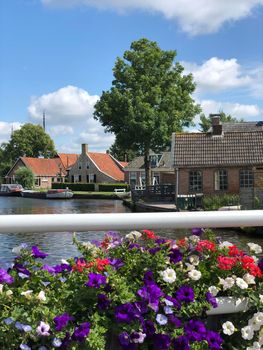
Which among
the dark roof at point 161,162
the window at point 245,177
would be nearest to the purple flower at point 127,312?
the window at point 245,177

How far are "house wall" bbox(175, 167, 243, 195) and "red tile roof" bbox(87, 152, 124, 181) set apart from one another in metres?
37.2

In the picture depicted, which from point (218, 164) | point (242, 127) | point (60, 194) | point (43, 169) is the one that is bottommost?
point (60, 194)

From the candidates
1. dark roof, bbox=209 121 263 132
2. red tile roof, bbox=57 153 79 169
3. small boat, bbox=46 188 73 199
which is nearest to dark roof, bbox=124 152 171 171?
small boat, bbox=46 188 73 199

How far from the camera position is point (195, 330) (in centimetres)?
223

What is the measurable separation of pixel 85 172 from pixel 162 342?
7192 centimetres

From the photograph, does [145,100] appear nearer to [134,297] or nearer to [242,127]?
[242,127]

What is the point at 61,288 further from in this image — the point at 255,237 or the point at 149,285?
the point at 255,237

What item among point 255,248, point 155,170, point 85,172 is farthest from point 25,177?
point 255,248

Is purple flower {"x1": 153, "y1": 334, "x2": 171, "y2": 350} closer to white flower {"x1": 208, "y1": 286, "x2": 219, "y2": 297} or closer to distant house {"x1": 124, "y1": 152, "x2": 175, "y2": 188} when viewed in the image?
white flower {"x1": 208, "y1": 286, "x2": 219, "y2": 297}

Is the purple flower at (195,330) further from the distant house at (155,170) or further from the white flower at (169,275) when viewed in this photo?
the distant house at (155,170)

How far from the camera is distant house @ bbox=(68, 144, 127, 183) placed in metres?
71.2

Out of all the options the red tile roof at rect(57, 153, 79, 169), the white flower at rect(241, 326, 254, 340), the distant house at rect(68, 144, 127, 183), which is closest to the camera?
the white flower at rect(241, 326, 254, 340)

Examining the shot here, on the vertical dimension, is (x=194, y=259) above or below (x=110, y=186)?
below

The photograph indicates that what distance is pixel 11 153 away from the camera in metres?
89.5
